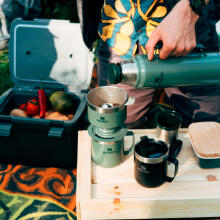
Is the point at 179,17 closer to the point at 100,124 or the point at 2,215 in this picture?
the point at 100,124

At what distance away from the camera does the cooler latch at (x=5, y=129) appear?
4.92ft

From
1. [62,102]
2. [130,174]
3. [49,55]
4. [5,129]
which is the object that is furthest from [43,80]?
[130,174]

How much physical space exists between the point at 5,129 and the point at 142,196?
876 millimetres

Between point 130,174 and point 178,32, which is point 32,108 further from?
point 178,32

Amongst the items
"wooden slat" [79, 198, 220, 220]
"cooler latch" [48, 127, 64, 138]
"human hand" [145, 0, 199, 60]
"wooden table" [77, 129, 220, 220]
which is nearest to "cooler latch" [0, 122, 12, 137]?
"cooler latch" [48, 127, 64, 138]

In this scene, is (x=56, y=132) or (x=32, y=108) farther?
(x=32, y=108)

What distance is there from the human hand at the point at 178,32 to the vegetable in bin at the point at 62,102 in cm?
83

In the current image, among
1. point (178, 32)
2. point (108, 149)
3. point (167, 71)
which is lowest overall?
point (108, 149)

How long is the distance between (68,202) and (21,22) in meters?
1.19

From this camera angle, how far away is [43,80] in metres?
1.90

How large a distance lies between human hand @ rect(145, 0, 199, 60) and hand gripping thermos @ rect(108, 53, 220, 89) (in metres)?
0.07

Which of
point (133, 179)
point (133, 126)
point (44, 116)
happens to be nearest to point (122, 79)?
point (133, 179)

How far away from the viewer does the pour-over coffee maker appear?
1036mm

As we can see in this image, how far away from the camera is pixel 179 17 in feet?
3.13
